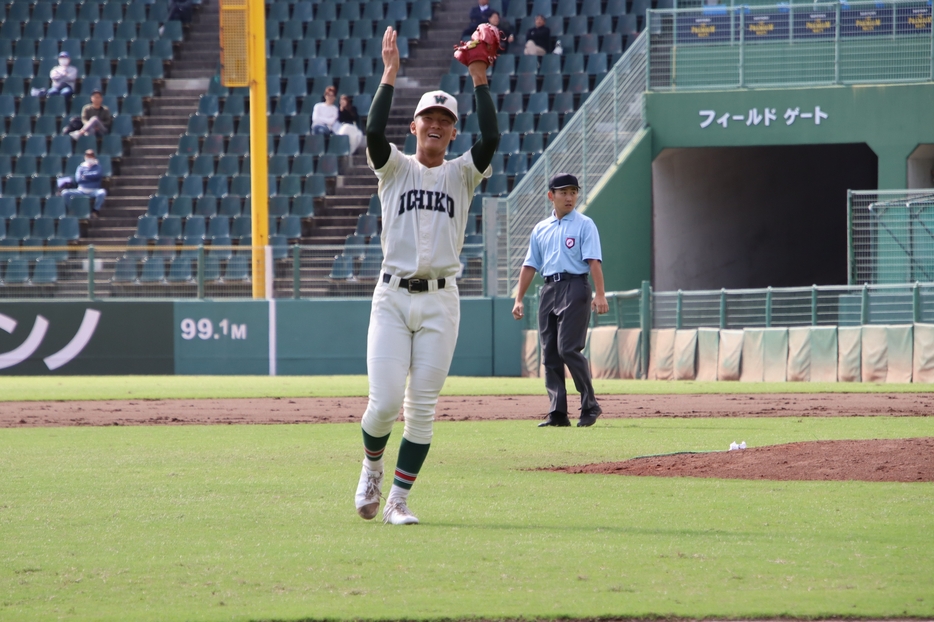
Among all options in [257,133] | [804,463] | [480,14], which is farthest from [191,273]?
[804,463]

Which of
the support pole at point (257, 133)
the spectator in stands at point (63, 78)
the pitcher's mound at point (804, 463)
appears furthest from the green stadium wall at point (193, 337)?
the pitcher's mound at point (804, 463)

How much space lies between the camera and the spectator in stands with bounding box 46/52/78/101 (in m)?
27.7

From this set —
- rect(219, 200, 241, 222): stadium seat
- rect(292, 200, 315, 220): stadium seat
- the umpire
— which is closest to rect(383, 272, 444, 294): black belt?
the umpire

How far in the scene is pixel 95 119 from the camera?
86.8ft

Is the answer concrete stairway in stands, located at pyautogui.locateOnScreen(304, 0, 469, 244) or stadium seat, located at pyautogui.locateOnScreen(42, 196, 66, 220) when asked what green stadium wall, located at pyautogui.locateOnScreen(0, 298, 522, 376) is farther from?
stadium seat, located at pyautogui.locateOnScreen(42, 196, 66, 220)

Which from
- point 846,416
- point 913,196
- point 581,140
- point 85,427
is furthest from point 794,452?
point 581,140

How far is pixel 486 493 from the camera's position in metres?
6.11

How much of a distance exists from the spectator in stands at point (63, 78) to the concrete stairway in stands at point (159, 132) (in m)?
1.79

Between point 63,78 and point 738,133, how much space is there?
1515cm

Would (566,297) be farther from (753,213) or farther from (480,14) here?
(753,213)

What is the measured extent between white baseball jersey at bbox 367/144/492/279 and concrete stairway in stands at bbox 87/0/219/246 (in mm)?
20362

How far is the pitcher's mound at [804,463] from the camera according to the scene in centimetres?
655

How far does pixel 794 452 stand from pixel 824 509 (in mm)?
1939

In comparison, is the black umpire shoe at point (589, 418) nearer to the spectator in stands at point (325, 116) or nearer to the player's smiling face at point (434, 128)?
the player's smiling face at point (434, 128)
